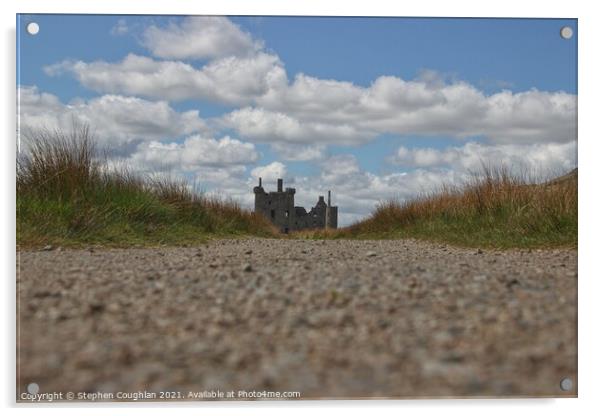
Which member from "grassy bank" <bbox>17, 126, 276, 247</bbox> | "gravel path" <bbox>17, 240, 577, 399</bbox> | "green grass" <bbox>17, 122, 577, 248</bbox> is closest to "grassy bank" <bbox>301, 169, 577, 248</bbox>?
"green grass" <bbox>17, 122, 577, 248</bbox>

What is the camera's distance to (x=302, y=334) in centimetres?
204

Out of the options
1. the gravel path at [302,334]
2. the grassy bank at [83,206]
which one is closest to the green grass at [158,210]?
the grassy bank at [83,206]

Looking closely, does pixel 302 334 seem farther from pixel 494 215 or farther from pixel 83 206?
pixel 494 215

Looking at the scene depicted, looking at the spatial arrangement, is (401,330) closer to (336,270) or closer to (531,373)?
(531,373)

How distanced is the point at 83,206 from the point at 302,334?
4.40 meters

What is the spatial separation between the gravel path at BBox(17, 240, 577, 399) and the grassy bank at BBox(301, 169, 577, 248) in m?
1.81

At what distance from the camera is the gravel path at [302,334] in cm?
181

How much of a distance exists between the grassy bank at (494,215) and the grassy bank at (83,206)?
10.1ft

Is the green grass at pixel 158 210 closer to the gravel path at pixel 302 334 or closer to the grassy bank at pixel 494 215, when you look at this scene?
the grassy bank at pixel 494 215

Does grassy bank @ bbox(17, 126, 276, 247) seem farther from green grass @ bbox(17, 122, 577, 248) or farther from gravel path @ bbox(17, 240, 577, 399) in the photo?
gravel path @ bbox(17, 240, 577, 399)

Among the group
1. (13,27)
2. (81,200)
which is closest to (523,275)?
(13,27)

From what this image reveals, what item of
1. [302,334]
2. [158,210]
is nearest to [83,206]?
[158,210]

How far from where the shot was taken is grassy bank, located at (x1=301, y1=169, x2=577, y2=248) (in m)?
5.71
